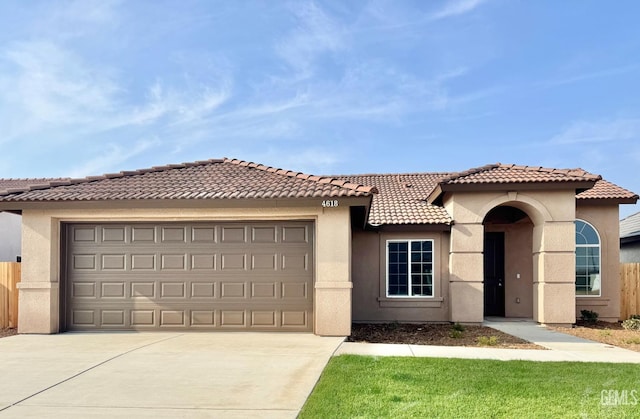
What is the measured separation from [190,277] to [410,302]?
21.8 ft

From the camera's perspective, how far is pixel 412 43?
1539cm

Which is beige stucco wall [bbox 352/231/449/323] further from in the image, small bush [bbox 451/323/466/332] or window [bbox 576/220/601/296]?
window [bbox 576/220/601/296]

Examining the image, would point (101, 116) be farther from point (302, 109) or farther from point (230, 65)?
point (302, 109)

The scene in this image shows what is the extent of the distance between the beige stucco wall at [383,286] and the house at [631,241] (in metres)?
11.7

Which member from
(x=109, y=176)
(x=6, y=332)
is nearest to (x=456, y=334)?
(x=109, y=176)

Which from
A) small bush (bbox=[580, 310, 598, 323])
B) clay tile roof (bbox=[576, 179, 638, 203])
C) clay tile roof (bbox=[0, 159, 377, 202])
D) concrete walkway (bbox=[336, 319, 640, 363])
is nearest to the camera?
concrete walkway (bbox=[336, 319, 640, 363])

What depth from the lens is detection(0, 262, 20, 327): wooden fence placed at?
1276 centimetres

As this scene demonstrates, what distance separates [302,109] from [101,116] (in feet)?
23.7

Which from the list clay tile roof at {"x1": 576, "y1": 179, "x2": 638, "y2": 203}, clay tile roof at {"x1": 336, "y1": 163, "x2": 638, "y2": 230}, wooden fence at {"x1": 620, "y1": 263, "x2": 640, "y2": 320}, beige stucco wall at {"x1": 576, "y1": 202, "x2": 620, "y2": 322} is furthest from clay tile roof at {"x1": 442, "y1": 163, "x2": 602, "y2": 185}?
wooden fence at {"x1": 620, "y1": 263, "x2": 640, "y2": 320}

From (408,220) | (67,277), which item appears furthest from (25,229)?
(408,220)

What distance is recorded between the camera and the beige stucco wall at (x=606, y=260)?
15078 millimetres

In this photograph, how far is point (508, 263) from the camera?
50.3 feet

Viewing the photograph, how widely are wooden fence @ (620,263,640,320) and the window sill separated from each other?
6386 mm

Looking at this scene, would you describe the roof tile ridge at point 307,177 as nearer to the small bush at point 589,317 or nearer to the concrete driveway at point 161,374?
the concrete driveway at point 161,374
